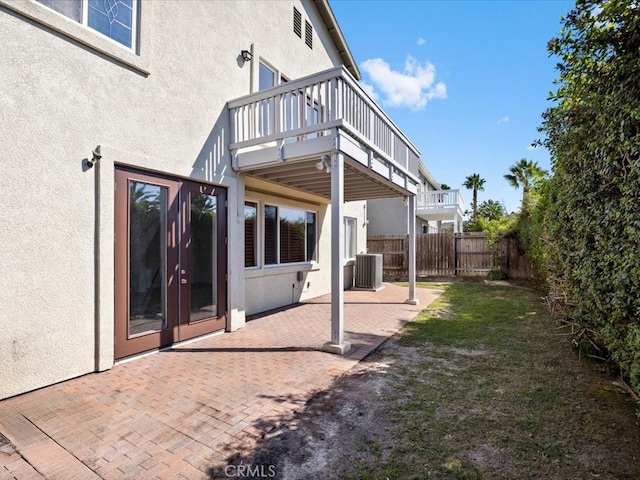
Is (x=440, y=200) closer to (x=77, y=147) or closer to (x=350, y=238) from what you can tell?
(x=350, y=238)

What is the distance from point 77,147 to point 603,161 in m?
6.20

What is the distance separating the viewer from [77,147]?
4371 millimetres

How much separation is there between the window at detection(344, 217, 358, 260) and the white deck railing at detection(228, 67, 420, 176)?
570cm

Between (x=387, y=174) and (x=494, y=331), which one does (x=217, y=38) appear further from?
(x=494, y=331)

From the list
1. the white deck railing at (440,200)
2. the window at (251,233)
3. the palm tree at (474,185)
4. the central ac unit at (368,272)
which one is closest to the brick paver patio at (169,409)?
the window at (251,233)

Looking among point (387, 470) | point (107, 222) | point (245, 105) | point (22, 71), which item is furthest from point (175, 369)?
point (245, 105)

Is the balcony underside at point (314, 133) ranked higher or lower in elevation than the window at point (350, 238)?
higher

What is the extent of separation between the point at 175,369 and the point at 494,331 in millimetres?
6159

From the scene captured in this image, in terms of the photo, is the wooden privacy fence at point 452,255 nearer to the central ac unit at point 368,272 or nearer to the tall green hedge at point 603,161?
the central ac unit at point 368,272

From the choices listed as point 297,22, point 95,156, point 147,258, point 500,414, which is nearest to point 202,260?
point 147,258

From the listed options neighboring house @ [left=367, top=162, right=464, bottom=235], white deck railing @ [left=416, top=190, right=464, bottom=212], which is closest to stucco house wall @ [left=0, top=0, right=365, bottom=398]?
neighboring house @ [left=367, top=162, right=464, bottom=235]

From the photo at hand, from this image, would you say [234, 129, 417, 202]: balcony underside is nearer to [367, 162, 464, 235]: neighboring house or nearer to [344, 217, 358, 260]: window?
[344, 217, 358, 260]: window

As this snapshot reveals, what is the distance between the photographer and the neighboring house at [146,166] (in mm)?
3914

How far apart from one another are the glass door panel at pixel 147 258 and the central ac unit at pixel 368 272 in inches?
327
